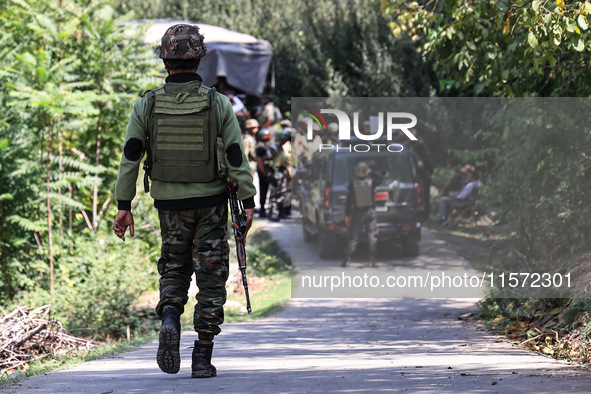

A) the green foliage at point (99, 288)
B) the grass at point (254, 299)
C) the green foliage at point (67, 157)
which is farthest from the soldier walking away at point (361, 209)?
the green foliage at point (67, 157)

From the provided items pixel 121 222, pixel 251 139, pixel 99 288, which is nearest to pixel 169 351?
pixel 121 222

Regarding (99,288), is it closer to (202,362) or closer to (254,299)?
(254,299)

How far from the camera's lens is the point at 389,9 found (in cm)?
950

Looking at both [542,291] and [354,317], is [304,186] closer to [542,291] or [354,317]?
[354,317]

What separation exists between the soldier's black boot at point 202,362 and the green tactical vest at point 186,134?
0.95 metres

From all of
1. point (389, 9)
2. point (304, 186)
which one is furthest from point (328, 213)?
point (389, 9)

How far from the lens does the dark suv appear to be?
920 centimetres

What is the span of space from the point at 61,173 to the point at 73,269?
43.6 inches

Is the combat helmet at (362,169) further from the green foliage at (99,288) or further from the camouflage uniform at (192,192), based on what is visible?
the camouflage uniform at (192,192)

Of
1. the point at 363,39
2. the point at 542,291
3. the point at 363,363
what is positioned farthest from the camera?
the point at 363,39

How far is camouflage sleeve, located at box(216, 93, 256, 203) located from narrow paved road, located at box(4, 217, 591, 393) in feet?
3.45

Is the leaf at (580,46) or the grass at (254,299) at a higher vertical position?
the leaf at (580,46)

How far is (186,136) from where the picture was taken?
5516 mm

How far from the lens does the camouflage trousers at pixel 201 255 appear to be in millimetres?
5586
